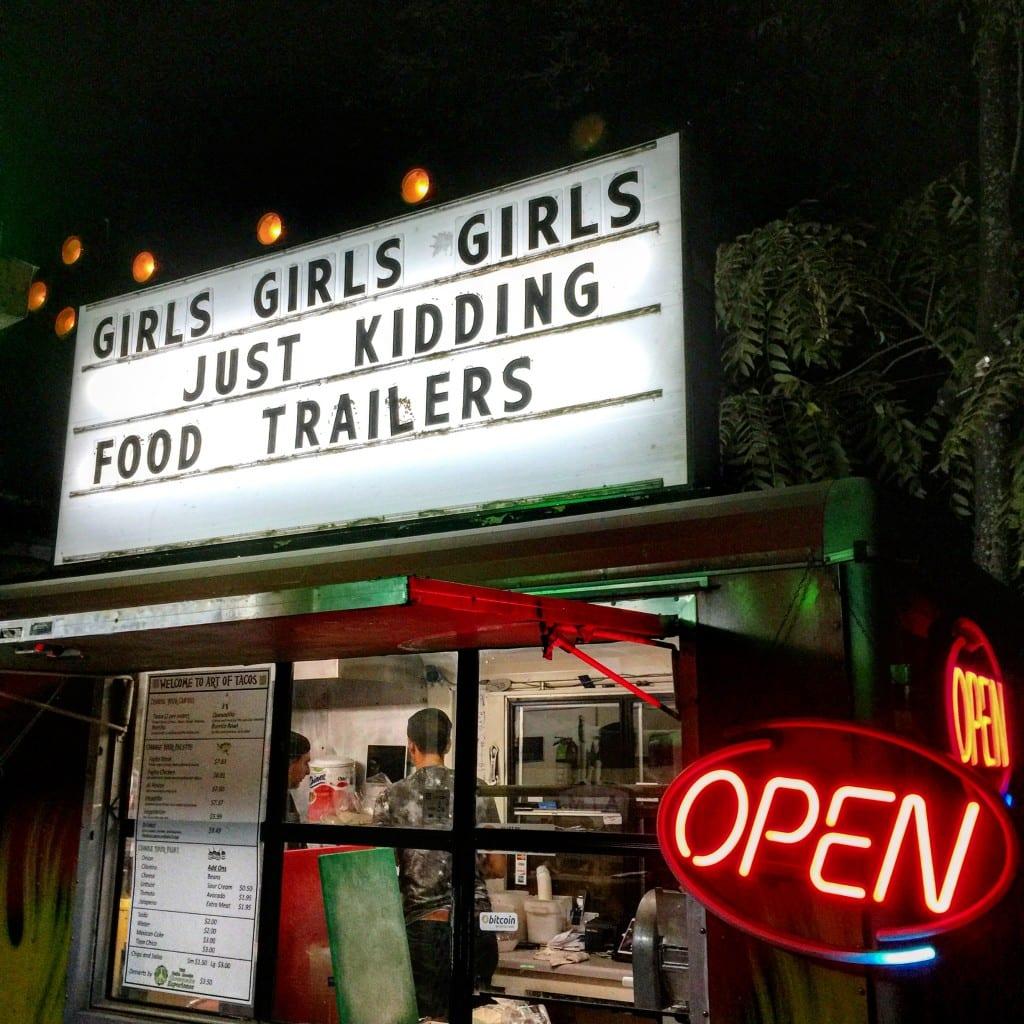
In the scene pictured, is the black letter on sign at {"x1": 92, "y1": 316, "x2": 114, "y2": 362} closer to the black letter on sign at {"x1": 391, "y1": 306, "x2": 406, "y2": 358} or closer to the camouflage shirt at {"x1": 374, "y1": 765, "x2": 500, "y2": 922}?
the black letter on sign at {"x1": 391, "y1": 306, "x2": 406, "y2": 358}

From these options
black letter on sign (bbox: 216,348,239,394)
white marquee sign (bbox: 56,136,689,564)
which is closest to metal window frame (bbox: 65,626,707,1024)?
white marquee sign (bbox: 56,136,689,564)

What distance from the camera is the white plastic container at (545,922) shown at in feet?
16.7

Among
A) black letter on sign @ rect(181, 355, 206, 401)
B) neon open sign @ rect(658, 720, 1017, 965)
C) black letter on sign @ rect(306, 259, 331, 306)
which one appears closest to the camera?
neon open sign @ rect(658, 720, 1017, 965)

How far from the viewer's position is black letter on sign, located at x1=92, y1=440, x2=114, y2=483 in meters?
7.13

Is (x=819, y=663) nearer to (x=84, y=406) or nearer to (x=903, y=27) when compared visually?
(x=84, y=406)

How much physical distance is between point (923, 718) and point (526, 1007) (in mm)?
2422

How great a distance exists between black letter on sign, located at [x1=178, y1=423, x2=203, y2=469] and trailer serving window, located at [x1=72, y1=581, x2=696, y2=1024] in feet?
5.07

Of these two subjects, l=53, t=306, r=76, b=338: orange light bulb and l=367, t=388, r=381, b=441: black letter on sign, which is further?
l=53, t=306, r=76, b=338: orange light bulb

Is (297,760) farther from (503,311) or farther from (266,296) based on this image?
(266,296)

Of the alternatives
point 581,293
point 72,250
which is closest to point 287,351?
point 581,293

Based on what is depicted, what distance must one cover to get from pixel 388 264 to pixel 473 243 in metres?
0.62

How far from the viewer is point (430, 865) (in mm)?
5469

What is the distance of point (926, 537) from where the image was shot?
15.1 feet

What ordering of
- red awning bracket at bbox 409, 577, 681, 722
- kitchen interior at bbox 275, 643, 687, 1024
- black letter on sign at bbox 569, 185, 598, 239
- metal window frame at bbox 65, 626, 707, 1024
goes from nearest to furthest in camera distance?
red awning bracket at bbox 409, 577, 681, 722
kitchen interior at bbox 275, 643, 687, 1024
metal window frame at bbox 65, 626, 707, 1024
black letter on sign at bbox 569, 185, 598, 239
